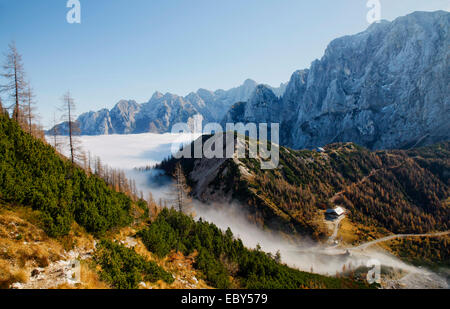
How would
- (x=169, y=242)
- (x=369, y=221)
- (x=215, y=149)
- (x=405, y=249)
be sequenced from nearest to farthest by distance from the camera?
1. (x=169, y=242)
2. (x=405, y=249)
3. (x=369, y=221)
4. (x=215, y=149)

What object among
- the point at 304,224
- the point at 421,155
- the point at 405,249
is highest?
the point at 421,155

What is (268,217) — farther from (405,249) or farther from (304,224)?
(405,249)

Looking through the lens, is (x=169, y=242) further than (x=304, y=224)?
No

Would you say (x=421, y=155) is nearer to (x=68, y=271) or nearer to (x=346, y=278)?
(x=346, y=278)

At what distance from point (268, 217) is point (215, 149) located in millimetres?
93382

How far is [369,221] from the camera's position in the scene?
113m

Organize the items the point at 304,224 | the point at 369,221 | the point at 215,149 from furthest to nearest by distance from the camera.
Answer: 1. the point at 215,149
2. the point at 369,221
3. the point at 304,224

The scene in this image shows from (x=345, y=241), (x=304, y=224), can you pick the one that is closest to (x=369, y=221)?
(x=345, y=241)

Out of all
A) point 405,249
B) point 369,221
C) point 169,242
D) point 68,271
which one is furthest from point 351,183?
point 68,271

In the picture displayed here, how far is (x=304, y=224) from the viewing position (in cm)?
9856
